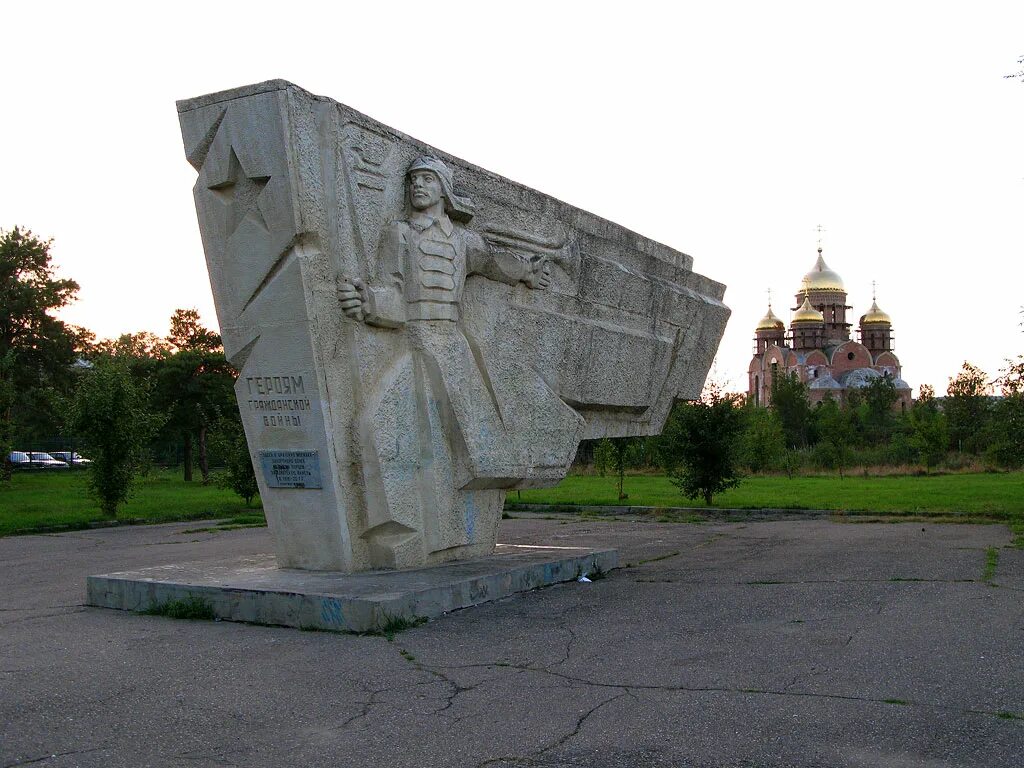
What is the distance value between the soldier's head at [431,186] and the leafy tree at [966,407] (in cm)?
2780

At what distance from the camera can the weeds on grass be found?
22.9 feet

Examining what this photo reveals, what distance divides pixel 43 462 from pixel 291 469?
4753 cm

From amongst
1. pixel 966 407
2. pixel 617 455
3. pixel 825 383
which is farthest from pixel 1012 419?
pixel 825 383

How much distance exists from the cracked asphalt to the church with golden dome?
61.6 m

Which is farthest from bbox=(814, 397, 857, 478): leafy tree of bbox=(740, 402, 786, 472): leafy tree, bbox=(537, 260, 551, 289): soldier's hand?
bbox=(537, 260, 551, 289): soldier's hand

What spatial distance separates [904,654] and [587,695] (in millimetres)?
1994

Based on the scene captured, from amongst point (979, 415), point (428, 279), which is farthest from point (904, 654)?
point (979, 415)

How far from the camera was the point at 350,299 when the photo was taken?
7590 millimetres

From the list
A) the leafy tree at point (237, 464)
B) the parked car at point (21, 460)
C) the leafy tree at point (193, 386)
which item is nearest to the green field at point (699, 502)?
the leafy tree at point (237, 464)

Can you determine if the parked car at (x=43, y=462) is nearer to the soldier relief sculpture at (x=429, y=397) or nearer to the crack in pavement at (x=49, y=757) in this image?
the soldier relief sculpture at (x=429, y=397)

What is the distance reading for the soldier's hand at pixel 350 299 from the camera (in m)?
7.59

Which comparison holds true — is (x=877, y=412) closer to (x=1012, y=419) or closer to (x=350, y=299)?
(x=1012, y=419)

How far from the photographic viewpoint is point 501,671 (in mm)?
5504

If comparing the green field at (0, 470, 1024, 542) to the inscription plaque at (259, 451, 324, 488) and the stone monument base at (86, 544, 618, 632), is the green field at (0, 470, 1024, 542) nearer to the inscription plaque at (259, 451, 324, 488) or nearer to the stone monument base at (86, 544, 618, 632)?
the stone monument base at (86, 544, 618, 632)
